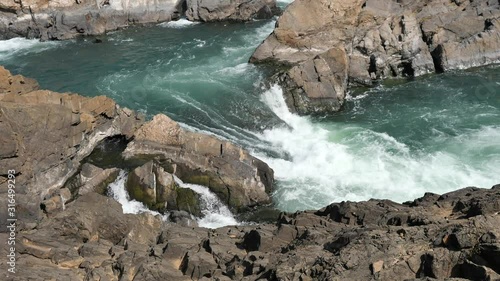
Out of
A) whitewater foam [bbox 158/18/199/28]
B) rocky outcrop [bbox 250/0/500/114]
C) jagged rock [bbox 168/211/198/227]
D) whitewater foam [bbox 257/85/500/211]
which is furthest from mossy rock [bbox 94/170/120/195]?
whitewater foam [bbox 158/18/199/28]

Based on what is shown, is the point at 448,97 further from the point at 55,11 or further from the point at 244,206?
the point at 55,11

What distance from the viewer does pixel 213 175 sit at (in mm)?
25391

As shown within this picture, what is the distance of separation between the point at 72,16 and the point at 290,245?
1613 inches

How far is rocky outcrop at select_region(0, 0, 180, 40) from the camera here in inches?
1973

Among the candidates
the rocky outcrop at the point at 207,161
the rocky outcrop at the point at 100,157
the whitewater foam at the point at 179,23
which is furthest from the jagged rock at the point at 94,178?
the whitewater foam at the point at 179,23

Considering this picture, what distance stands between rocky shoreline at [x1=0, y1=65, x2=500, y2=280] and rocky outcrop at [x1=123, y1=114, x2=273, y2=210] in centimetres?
5

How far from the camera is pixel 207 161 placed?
25734mm

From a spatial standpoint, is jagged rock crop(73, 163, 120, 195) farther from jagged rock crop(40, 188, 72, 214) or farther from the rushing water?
the rushing water

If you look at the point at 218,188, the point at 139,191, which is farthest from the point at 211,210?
the point at 139,191

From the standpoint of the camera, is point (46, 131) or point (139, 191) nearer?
point (46, 131)

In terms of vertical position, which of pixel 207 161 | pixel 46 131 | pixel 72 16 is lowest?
pixel 207 161

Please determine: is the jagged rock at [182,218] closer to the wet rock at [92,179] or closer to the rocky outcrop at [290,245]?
the rocky outcrop at [290,245]

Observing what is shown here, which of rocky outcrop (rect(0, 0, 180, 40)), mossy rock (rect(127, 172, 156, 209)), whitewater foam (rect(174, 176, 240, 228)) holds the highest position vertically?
rocky outcrop (rect(0, 0, 180, 40))

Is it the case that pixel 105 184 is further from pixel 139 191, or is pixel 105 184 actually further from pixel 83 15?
pixel 83 15
